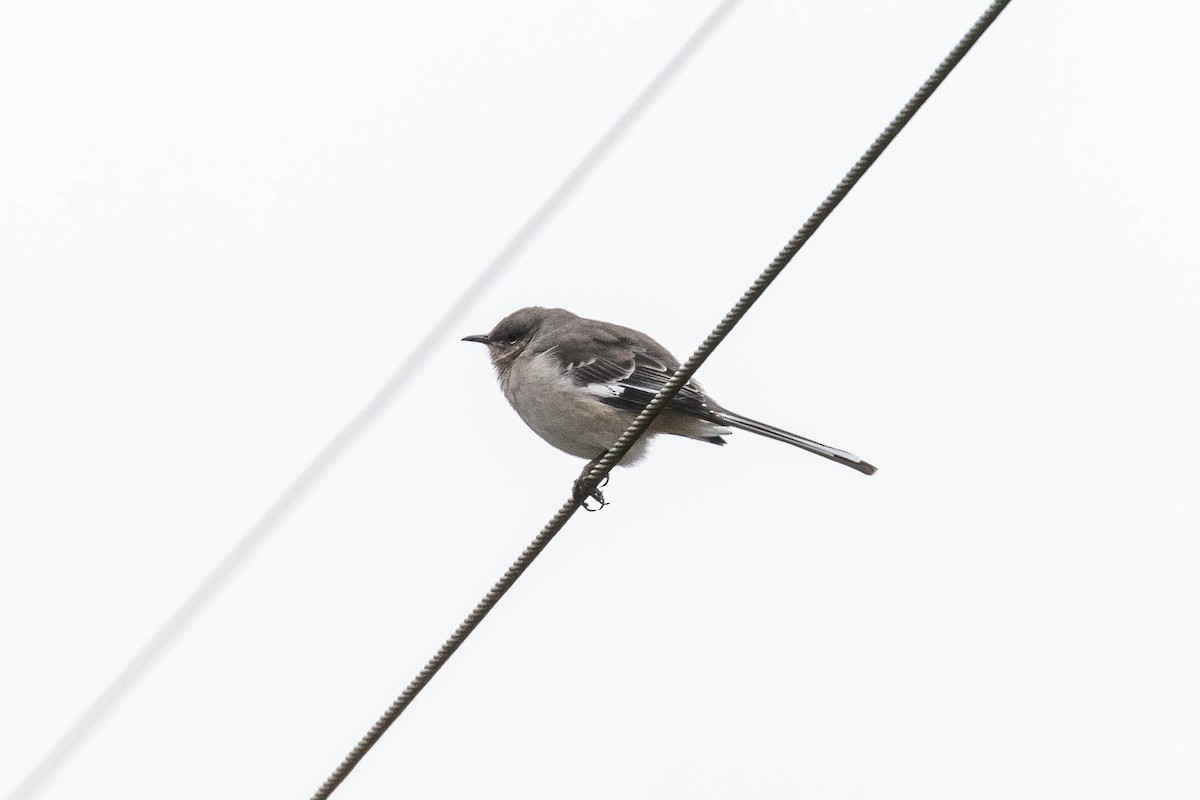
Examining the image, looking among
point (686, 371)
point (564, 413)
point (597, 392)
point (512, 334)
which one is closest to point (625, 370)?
point (597, 392)

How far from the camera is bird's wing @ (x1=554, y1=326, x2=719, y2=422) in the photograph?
7.77 metres

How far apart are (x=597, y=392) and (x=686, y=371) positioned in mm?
2850

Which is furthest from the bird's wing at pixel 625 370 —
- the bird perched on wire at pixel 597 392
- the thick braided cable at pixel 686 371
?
the thick braided cable at pixel 686 371

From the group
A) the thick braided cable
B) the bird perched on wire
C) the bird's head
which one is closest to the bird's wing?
the bird perched on wire

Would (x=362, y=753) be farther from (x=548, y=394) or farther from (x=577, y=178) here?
(x=548, y=394)

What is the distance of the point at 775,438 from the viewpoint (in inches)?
288

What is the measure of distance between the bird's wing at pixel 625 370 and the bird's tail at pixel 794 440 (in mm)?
162

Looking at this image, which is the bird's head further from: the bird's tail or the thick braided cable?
the thick braided cable

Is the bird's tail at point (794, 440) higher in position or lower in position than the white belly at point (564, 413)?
higher

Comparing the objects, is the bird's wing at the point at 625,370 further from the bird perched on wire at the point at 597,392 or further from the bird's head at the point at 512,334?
the bird's head at the point at 512,334

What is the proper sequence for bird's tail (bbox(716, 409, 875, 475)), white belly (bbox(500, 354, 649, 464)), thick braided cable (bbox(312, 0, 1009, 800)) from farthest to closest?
1. white belly (bbox(500, 354, 649, 464))
2. bird's tail (bbox(716, 409, 875, 475))
3. thick braided cable (bbox(312, 0, 1009, 800))

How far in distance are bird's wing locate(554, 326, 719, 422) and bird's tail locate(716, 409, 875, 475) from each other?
6.4 inches

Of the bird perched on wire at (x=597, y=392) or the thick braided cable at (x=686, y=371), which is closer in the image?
the thick braided cable at (x=686, y=371)

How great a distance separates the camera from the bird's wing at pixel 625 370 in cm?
777
